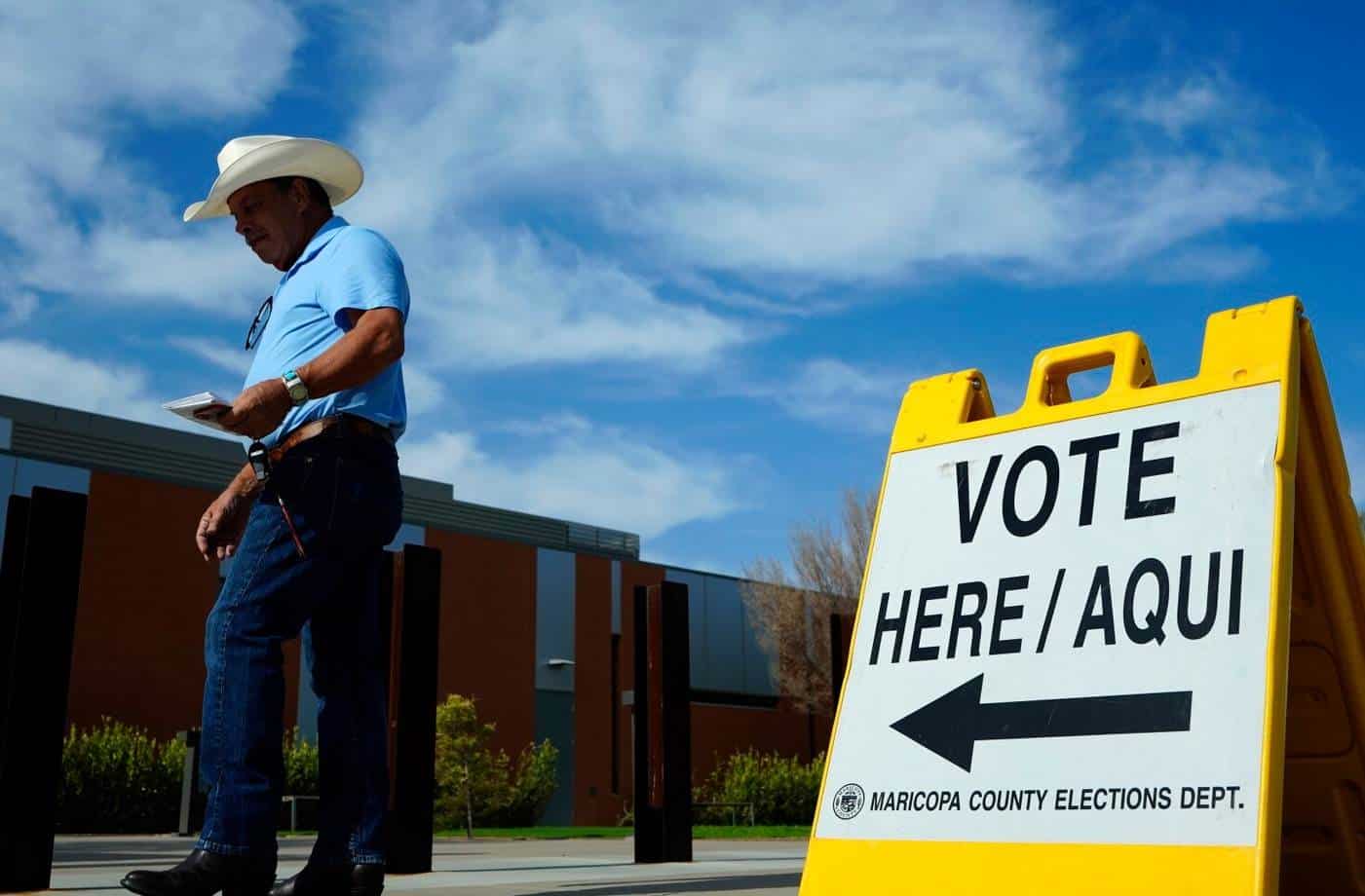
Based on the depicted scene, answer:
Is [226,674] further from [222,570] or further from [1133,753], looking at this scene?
[222,570]

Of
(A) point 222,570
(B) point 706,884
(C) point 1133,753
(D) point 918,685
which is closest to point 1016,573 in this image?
(D) point 918,685

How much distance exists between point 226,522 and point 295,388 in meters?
0.69

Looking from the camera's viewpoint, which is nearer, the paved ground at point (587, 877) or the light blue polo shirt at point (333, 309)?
the light blue polo shirt at point (333, 309)

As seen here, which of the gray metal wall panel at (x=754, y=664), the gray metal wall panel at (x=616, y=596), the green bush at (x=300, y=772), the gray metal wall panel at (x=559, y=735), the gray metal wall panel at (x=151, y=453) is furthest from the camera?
the gray metal wall panel at (x=754, y=664)

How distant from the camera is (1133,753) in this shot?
7.90 ft

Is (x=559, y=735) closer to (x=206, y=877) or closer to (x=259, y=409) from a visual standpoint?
(x=206, y=877)

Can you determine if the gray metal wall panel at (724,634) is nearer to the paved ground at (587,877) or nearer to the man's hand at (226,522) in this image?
the paved ground at (587,877)

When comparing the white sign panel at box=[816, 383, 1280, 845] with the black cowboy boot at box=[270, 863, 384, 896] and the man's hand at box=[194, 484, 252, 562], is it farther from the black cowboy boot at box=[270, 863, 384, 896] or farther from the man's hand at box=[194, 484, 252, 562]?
the man's hand at box=[194, 484, 252, 562]

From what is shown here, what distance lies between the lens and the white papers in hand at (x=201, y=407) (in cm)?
310

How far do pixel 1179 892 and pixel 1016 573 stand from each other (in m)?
0.73

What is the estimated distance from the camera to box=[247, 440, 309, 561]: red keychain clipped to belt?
3.32 metres

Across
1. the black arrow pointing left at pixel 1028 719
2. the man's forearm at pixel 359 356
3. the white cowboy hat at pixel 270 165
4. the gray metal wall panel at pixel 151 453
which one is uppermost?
the gray metal wall panel at pixel 151 453

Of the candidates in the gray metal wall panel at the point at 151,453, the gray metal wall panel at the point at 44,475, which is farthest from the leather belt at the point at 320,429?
the gray metal wall panel at the point at 151,453

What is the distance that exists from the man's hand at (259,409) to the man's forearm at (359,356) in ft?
0.24
